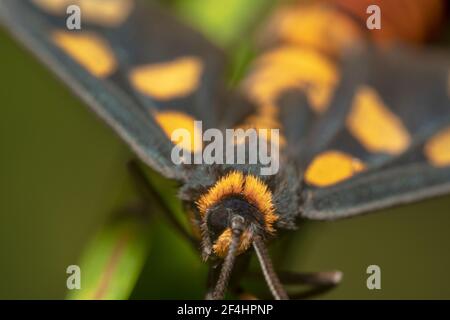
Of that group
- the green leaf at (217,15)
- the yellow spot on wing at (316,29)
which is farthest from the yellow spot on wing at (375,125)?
the green leaf at (217,15)

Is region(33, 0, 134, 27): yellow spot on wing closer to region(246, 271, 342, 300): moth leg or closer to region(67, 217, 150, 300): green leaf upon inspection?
region(67, 217, 150, 300): green leaf

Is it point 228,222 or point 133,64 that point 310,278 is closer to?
point 228,222


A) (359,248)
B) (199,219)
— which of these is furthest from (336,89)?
(199,219)

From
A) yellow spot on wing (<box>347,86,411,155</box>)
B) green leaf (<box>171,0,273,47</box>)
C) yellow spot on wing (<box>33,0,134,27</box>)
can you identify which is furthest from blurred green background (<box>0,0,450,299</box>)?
yellow spot on wing (<box>347,86,411,155</box>)

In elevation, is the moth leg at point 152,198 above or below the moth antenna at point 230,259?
above

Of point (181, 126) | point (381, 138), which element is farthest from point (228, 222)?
point (381, 138)

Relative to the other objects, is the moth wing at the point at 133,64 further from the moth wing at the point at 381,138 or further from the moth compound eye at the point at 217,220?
the moth wing at the point at 381,138

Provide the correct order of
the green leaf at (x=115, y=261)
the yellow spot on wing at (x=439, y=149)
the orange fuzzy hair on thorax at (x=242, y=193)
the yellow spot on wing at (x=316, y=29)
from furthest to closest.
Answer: the yellow spot on wing at (x=316, y=29)
the yellow spot on wing at (x=439, y=149)
the orange fuzzy hair on thorax at (x=242, y=193)
the green leaf at (x=115, y=261)
